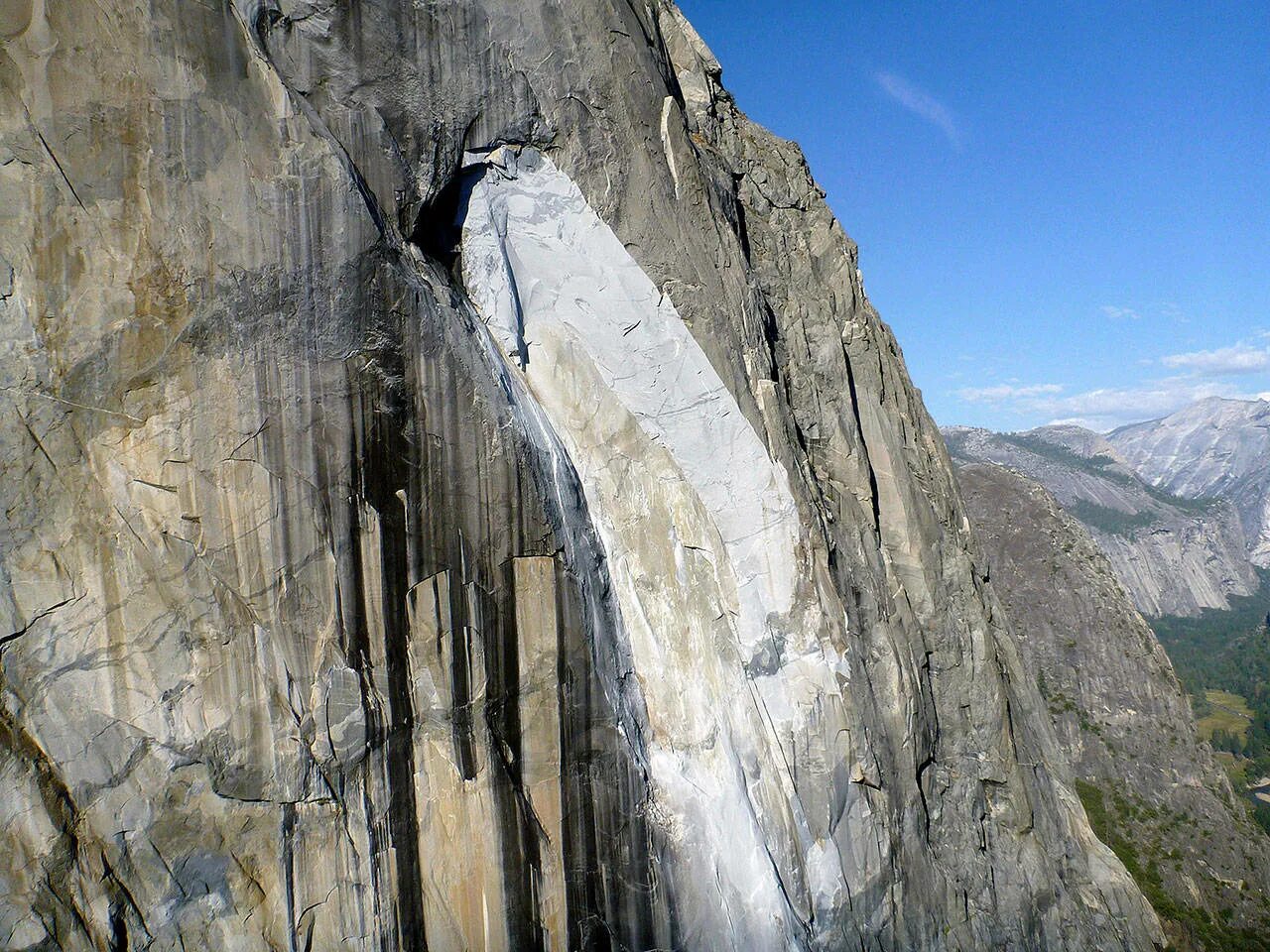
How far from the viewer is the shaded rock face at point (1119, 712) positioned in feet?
100

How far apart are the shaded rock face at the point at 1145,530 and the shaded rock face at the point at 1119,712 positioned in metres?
101

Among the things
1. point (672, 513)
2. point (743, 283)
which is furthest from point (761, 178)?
point (672, 513)

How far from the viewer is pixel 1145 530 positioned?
490ft

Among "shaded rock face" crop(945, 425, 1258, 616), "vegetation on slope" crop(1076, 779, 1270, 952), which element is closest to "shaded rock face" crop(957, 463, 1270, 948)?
"vegetation on slope" crop(1076, 779, 1270, 952)

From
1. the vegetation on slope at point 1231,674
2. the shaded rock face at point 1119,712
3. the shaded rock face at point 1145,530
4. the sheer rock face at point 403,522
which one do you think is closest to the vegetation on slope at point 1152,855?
the shaded rock face at point 1119,712

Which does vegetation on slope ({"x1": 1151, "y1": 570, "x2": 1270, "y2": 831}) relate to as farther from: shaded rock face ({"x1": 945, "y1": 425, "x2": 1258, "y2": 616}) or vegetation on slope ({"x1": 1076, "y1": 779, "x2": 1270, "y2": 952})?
vegetation on slope ({"x1": 1076, "y1": 779, "x2": 1270, "y2": 952})

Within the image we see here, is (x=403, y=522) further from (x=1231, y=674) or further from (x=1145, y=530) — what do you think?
(x=1145, y=530)

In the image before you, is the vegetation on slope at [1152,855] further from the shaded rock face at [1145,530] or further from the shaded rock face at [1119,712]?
the shaded rock face at [1145,530]

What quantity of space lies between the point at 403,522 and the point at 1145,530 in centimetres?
17462

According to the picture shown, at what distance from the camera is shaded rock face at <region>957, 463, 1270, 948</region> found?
100 ft

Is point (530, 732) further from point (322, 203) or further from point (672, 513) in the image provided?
point (322, 203)

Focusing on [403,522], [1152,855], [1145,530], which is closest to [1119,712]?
[1152,855]

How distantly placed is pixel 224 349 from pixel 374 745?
172 inches

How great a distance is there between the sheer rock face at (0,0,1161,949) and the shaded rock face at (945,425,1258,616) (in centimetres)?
13768
